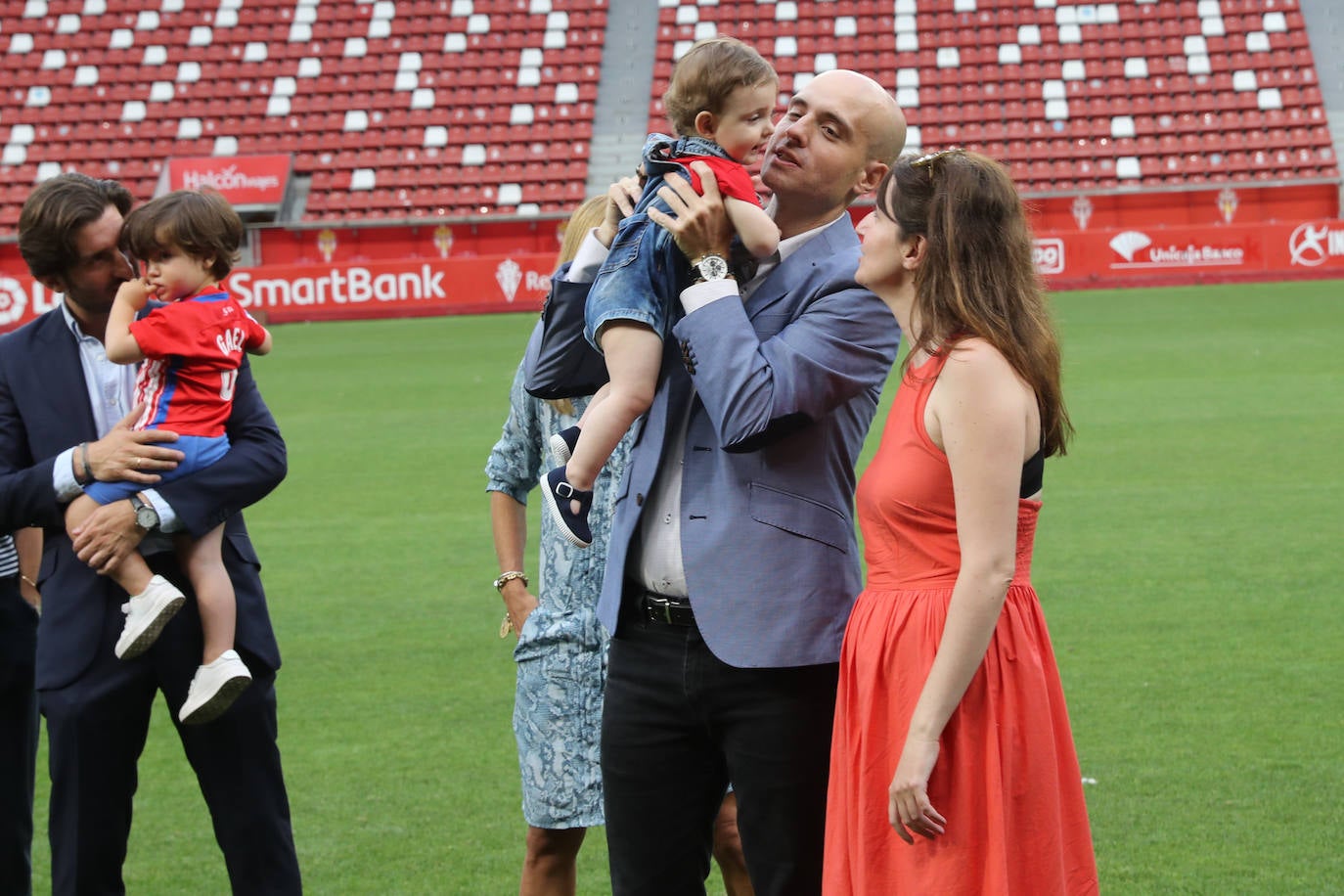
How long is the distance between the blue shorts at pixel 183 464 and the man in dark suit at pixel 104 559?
28 millimetres

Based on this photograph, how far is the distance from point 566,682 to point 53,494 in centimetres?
114

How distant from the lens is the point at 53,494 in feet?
9.84

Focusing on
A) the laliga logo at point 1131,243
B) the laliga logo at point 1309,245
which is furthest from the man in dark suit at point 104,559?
the laliga logo at point 1309,245

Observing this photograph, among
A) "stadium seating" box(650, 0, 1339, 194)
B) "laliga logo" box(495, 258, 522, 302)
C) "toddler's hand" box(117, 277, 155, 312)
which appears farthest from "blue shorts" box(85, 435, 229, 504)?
"stadium seating" box(650, 0, 1339, 194)

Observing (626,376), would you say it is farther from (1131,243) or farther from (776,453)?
(1131,243)

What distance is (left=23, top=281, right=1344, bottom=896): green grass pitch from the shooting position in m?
4.34

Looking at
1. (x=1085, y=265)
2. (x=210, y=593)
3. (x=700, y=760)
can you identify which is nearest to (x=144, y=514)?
(x=210, y=593)

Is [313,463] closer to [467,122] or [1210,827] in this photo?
[1210,827]

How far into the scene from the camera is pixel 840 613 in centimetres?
250

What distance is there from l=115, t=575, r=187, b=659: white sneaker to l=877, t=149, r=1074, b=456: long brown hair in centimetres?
157

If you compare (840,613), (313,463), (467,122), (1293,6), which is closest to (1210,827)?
(840,613)

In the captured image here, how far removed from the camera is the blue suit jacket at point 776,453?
237cm

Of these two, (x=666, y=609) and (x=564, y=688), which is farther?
(x=564, y=688)

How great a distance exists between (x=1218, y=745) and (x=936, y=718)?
3.15 m
